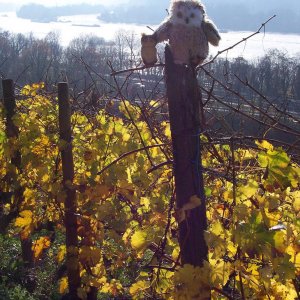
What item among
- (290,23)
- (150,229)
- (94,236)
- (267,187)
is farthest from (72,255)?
(290,23)

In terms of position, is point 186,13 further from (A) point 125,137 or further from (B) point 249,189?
(A) point 125,137

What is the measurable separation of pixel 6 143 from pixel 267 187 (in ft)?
9.84

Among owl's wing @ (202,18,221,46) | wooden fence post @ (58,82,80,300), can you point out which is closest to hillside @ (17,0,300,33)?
wooden fence post @ (58,82,80,300)

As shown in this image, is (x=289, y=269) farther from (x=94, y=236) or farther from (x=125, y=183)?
(x=94, y=236)

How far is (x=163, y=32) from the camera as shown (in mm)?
1854

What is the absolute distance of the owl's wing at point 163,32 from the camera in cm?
184

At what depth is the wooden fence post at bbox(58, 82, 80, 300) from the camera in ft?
10.6

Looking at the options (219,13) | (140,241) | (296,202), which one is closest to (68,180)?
(140,241)

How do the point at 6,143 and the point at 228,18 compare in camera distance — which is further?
the point at 228,18

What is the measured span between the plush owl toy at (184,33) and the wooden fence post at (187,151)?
111 millimetres

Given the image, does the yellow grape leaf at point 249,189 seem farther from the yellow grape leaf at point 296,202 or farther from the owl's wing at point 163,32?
the owl's wing at point 163,32

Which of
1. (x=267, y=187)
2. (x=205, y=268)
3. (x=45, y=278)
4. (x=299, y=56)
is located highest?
(x=299, y=56)

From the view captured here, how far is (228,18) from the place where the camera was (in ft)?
403

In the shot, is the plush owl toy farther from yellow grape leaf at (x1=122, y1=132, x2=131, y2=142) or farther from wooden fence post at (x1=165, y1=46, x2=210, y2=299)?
yellow grape leaf at (x1=122, y1=132, x2=131, y2=142)
